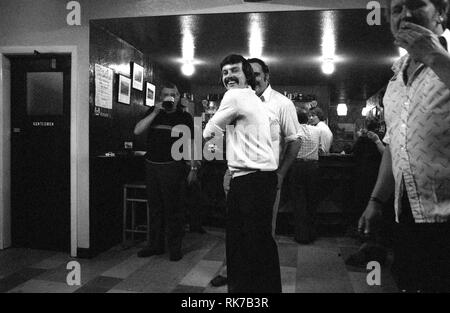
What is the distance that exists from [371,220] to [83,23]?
358 centimetres

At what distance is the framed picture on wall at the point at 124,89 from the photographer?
4.56 metres

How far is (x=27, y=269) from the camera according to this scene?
336 cm

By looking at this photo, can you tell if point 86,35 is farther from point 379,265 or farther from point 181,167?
point 379,265

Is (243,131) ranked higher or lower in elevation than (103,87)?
lower

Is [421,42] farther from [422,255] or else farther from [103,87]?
[103,87]

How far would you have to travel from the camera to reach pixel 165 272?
10.9ft

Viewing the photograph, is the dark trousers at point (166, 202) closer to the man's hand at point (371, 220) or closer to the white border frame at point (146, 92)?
the white border frame at point (146, 92)

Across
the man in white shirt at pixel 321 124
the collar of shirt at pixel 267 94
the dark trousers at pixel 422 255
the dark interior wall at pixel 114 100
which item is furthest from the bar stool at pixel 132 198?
the dark trousers at pixel 422 255

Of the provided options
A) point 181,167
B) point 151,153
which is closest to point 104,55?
point 151,153

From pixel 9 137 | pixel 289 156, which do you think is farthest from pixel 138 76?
pixel 289 156

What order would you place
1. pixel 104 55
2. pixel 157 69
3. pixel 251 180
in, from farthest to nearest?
pixel 157 69, pixel 104 55, pixel 251 180

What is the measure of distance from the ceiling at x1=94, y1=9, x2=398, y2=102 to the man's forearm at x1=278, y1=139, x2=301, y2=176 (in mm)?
1593

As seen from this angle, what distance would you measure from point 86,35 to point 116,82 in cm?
80

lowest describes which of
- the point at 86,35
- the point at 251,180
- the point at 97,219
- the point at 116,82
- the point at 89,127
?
the point at 97,219
